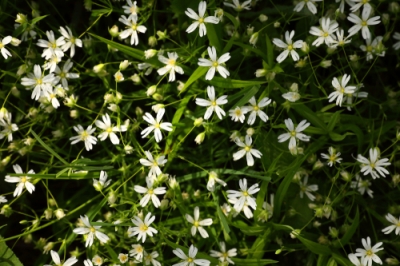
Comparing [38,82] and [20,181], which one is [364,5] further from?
[20,181]

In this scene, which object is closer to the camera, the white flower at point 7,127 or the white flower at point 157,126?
the white flower at point 157,126

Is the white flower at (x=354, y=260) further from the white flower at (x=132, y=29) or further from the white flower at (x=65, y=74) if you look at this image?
the white flower at (x=65, y=74)

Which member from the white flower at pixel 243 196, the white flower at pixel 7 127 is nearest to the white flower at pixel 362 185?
the white flower at pixel 243 196

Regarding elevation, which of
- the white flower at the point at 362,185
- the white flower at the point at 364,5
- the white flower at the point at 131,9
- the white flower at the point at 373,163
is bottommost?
the white flower at the point at 362,185

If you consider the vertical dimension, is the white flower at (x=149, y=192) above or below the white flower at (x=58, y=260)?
above

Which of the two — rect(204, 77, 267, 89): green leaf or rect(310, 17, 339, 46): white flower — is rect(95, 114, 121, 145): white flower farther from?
rect(310, 17, 339, 46): white flower

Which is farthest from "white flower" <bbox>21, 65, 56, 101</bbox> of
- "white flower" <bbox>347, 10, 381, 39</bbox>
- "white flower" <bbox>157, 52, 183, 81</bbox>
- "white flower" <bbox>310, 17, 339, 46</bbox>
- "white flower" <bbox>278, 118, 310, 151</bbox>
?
"white flower" <bbox>347, 10, 381, 39</bbox>

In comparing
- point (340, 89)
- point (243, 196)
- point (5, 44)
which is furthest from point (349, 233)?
point (5, 44)
